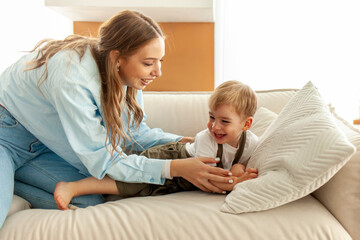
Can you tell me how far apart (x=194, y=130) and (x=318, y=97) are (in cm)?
69

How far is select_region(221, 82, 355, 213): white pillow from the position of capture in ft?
2.94

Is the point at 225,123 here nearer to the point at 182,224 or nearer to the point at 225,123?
the point at 225,123

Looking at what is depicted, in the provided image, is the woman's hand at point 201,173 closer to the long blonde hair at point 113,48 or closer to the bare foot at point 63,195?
the long blonde hair at point 113,48

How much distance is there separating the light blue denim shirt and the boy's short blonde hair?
0.28m

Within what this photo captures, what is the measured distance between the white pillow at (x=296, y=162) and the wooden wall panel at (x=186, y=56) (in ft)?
6.36

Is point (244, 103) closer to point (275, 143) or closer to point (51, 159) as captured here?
point (275, 143)

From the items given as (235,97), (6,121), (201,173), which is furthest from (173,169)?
(6,121)

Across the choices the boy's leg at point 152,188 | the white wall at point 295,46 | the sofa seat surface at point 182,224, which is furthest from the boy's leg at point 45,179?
the white wall at point 295,46

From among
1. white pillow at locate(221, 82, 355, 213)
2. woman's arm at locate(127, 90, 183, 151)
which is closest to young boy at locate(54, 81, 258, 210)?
white pillow at locate(221, 82, 355, 213)

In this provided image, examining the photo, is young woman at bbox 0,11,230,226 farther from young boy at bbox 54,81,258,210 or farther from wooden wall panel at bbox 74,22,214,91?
wooden wall panel at bbox 74,22,214,91

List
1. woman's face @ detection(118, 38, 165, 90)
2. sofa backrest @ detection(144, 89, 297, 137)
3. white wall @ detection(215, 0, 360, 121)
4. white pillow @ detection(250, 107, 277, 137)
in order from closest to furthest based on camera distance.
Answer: woman's face @ detection(118, 38, 165, 90), white pillow @ detection(250, 107, 277, 137), sofa backrest @ detection(144, 89, 297, 137), white wall @ detection(215, 0, 360, 121)

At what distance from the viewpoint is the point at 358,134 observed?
3.57 ft

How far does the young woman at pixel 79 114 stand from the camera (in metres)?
1.10

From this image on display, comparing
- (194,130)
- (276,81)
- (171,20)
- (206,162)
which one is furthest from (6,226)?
(276,81)
